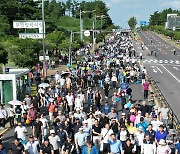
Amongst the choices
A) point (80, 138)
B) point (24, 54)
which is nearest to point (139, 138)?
point (80, 138)

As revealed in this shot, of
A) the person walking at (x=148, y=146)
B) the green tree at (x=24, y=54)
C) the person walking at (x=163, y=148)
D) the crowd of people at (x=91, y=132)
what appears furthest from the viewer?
the green tree at (x=24, y=54)

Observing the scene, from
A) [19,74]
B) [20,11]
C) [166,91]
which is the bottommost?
[166,91]

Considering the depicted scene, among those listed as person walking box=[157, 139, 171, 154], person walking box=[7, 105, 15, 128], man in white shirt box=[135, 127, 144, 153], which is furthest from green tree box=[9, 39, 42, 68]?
person walking box=[157, 139, 171, 154]

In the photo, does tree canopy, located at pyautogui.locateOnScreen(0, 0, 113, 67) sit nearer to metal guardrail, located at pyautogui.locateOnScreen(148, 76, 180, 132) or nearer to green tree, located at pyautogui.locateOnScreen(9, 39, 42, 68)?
green tree, located at pyautogui.locateOnScreen(9, 39, 42, 68)

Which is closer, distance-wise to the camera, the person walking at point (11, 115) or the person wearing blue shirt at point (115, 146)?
the person wearing blue shirt at point (115, 146)

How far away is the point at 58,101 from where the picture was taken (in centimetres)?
2206

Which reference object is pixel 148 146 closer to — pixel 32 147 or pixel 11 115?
pixel 32 147

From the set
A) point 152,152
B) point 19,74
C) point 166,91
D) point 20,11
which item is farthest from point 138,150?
point 20,11

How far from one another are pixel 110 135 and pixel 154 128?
2.96m

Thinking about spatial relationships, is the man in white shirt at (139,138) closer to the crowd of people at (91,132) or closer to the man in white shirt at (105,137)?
the crowd of people at (91,132)

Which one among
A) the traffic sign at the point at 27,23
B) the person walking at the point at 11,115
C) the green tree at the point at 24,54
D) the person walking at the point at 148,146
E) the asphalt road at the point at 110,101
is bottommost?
the asphalt road at the point at 110,101

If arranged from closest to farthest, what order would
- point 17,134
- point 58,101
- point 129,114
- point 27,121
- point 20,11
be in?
1. point 17,134
2. point 129,114
3. point 27,121
4. point 58,101
5. point 20,11

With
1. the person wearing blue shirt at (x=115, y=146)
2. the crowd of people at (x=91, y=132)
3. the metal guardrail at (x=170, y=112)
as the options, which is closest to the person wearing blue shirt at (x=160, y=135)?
A: the crowd of people at (x=91, y=132)

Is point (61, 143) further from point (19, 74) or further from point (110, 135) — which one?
point (19, 74)
